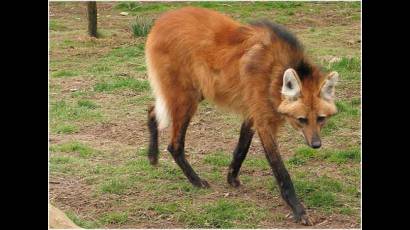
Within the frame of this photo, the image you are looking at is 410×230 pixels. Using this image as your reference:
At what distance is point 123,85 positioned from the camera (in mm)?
8531

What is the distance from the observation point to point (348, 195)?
521cm

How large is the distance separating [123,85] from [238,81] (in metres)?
3.60

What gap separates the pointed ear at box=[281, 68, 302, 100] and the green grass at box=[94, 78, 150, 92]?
12.9 feet

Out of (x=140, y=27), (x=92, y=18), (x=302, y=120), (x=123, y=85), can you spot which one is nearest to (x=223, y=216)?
(x=302, y=120)

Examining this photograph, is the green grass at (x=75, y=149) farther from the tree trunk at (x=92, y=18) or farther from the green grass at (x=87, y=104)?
the tree trunk at (x=92, y=18)

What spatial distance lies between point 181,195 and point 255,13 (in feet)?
30.7

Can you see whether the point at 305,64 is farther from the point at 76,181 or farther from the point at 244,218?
the point at 76,181

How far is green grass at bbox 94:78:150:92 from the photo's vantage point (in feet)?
27.6

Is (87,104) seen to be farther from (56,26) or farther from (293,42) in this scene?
(56,26)

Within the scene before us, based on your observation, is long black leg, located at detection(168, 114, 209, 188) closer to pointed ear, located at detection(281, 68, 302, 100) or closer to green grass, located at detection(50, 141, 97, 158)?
green grass, located at detection(50, 141, 97, 158)

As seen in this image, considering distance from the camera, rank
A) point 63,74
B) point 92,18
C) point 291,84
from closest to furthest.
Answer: point 291,84 < point 63,74 < point 92,18

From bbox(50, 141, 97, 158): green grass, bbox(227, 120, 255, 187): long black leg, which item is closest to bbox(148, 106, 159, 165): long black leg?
bbox(50, 141, 97, 158): green grass

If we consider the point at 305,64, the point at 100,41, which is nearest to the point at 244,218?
the point at 305,64

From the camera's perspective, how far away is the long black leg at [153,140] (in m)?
5.95
